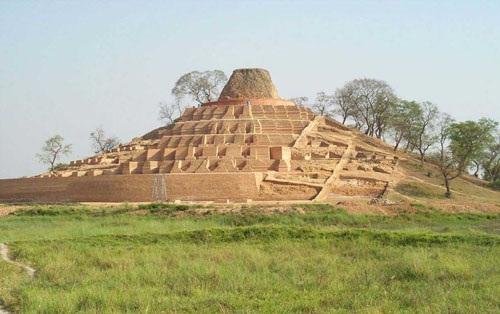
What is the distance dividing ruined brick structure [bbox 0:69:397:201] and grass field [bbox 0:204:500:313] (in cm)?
880

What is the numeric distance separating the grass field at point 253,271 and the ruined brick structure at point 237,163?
8.80 metres

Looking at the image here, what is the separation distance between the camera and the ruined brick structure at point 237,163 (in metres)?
28.9

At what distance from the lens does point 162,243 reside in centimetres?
1606

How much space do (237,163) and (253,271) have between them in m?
19.9

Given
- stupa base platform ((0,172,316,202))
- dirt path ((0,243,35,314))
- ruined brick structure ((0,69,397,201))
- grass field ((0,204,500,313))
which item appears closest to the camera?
grass field ((0,204,500,313))

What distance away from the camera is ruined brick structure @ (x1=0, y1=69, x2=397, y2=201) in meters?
28.9

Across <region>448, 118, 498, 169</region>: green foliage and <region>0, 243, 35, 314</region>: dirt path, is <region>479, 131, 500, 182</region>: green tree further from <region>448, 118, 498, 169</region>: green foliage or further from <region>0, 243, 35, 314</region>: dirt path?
<region>0, 243, 35, 314</region>: dirt path

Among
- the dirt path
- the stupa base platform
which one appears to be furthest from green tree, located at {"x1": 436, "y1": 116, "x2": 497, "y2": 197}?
the dirt path

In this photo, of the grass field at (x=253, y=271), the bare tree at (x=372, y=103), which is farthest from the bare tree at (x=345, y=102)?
the grass field at (x=253, y=271)

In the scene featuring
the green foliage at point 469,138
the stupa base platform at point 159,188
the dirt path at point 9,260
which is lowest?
the dirt path at point 9,260

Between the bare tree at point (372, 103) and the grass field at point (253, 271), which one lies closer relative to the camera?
the grass field at point (253, 271)

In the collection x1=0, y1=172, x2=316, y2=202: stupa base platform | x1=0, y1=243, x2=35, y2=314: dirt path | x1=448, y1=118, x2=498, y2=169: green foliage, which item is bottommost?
x1=0, y1=243, x2=35, y2=314: dirt path

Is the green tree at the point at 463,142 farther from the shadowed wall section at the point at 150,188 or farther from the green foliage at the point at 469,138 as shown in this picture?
the shadowed wall section at the point at 150,188

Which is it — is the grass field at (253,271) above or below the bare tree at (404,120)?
below
